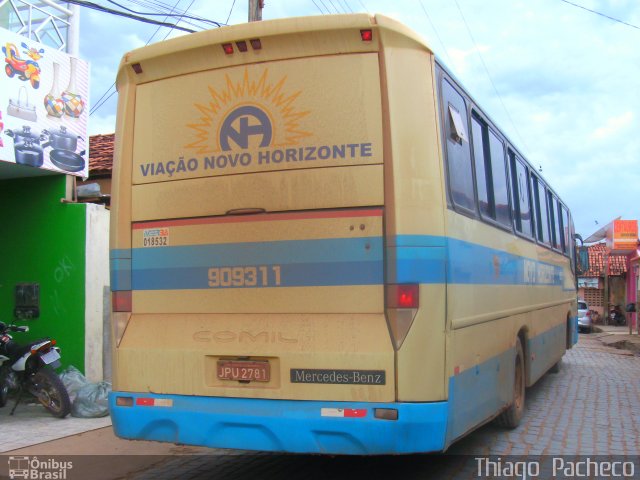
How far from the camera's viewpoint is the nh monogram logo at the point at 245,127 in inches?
189

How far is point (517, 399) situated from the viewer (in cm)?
757

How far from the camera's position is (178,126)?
5.09 m

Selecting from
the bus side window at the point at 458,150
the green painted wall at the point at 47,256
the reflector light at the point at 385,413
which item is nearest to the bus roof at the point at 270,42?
the bus side window at the point at 458,150

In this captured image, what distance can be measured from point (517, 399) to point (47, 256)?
6476mm

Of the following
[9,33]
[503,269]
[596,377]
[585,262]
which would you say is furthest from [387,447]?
[585,262]

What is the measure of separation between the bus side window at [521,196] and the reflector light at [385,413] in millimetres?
3891

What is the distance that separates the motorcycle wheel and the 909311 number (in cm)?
413

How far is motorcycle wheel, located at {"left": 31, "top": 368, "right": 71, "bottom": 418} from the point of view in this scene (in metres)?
7.93

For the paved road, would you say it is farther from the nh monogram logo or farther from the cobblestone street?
the nh monogram logo

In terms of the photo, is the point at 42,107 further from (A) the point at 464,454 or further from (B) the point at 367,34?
(A) the point at 464,454

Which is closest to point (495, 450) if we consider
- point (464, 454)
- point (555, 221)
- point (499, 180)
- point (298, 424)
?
point (464, 454)

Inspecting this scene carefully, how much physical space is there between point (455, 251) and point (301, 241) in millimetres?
1123

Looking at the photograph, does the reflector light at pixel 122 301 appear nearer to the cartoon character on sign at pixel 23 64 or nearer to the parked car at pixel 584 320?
the cartoon character on sign at pixel 23 64

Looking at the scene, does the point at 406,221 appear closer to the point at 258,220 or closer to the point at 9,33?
the point at 258,220
